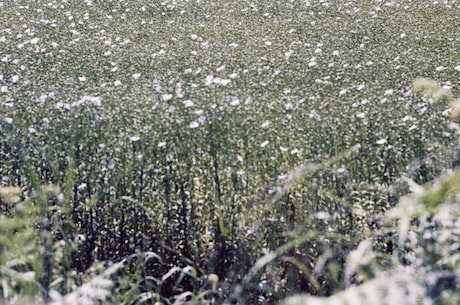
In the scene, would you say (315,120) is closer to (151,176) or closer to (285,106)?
(285,106)

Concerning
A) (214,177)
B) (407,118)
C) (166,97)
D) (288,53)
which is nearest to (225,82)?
(166,97)

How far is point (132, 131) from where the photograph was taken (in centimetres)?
306

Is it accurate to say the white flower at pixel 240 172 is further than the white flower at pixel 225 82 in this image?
No

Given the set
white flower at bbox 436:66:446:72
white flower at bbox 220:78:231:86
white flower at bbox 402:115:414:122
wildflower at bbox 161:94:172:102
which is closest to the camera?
white flower at bbox 402:115:414:122

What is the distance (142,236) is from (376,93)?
1344 mm

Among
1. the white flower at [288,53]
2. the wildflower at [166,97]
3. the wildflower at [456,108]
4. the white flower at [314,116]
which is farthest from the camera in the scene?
the white flower at [288,53]

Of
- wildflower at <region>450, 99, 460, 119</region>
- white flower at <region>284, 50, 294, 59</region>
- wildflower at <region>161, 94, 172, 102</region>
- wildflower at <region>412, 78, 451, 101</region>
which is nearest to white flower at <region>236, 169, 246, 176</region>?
wildflower at <region>161, 94, 172, 102</region>

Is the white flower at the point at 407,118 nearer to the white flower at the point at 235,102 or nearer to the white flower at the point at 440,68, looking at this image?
the white flower at the point at 235,102

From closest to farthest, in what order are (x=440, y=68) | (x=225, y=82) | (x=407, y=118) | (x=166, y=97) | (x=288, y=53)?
(x=407, y=118), (x=166, y=97), (x=225, y=82), (x=440, y=68), (x=288, y=53)

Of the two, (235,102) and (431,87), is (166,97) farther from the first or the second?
(431,87)

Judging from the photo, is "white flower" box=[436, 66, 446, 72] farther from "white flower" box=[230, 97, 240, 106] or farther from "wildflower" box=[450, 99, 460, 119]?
"wildflower" box=[450, 99, 460, 119]

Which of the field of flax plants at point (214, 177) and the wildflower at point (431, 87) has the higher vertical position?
the wildflower at point (431, 87)

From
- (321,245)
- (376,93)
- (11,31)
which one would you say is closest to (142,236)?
(321,245)

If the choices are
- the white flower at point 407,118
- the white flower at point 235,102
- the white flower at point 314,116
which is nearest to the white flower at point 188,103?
the white flower at point 235,102
